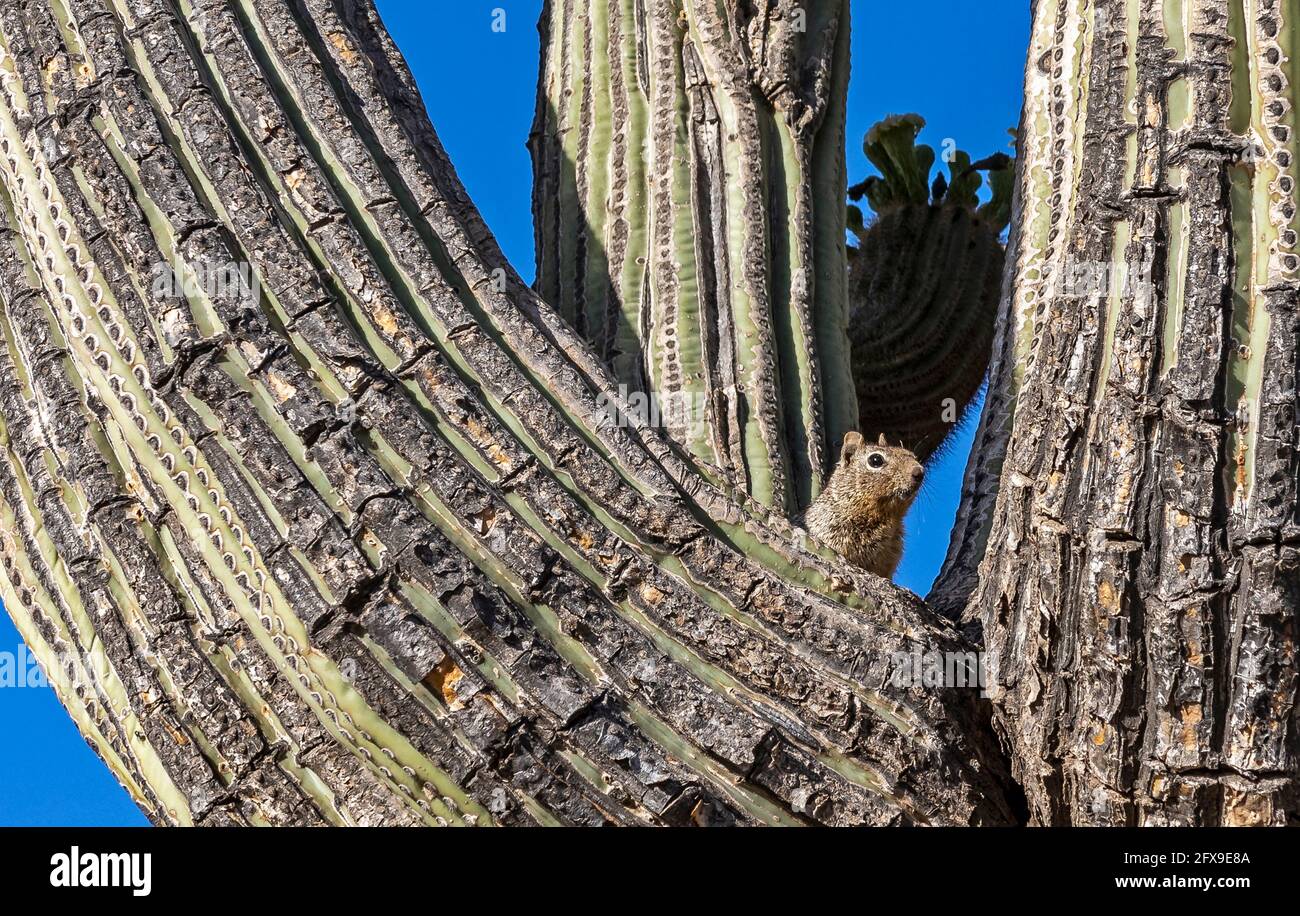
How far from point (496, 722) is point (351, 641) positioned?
0.31 metres

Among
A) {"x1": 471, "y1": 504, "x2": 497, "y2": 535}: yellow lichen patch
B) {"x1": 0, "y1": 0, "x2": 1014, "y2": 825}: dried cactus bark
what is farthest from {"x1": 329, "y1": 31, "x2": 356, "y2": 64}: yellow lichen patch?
{"x1": 471, "y1": 504, "x2": 497, "y2": 535}: yellow lichen patch

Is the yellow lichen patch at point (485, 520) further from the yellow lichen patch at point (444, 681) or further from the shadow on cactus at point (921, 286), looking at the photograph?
the shadow on cactus at point (921, 286)

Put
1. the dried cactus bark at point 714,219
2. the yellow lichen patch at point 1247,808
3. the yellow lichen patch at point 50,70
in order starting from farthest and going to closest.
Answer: the dried cactus bark at point 714,219
the yellow lichen patch at point 50,70
the yellow lichen patch at point 1247,808

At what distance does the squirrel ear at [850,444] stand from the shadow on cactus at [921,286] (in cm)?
233

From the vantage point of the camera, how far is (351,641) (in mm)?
2896

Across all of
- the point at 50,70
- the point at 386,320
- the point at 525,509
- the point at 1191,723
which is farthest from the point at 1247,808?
the point at 50,70

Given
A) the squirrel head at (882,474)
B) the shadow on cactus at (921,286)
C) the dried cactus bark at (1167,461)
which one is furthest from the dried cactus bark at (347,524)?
the shadow on cactus at (921,286)

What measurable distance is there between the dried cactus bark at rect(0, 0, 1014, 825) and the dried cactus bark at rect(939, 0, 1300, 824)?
28cm

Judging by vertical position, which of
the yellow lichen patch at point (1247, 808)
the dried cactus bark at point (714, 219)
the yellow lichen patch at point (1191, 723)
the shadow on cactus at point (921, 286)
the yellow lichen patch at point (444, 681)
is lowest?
the yellow lichen patch at point (1247, 808)

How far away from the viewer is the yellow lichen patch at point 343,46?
3648 mm

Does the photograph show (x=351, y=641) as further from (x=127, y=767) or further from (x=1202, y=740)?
(x=1202, y=740)

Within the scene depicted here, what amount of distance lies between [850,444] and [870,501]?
468 millimetres

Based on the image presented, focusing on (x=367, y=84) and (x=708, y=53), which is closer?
(x=367, y=84)

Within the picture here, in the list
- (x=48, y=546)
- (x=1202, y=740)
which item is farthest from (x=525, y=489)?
(x=1202, y=740)
